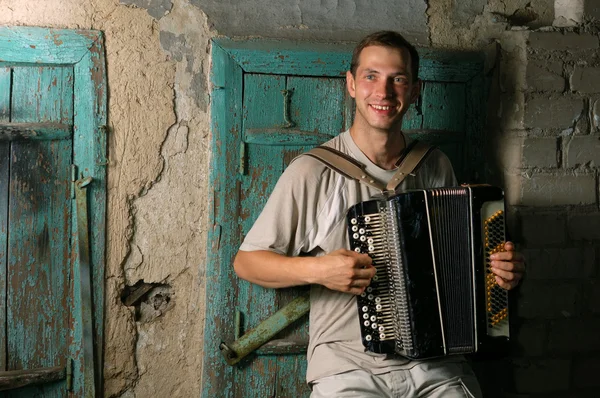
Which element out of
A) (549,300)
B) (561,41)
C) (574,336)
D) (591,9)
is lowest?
(574,336)

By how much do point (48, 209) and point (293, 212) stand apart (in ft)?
3.06

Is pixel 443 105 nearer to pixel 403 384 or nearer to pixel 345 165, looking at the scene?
pixel 345 165

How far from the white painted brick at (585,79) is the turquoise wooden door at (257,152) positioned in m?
0.51

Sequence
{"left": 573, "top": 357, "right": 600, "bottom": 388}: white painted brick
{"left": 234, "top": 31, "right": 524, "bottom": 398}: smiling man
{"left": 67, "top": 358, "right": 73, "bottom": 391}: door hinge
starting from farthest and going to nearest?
{"left": 573, "top": 357, "right": 600, "bottom": 388}: white painted brick, {"left": 67, "top": 358, "right": 73, "bottom": 391}: door hinge, {"left": 234, "top": 31, "right": 524, "bottom": 398}: smiling man

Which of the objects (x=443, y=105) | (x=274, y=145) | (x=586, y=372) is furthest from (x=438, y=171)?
(x=586, y=372)

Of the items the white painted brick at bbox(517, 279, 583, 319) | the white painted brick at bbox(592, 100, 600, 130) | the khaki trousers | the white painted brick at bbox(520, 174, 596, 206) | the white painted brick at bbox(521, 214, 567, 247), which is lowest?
the khaki trousers

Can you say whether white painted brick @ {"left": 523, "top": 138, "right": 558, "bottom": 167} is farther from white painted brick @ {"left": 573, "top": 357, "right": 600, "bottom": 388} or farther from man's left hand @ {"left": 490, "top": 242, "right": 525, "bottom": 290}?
white painted brick @ {"left": 573, "top": 357, "right": 600, "bottom": 388}

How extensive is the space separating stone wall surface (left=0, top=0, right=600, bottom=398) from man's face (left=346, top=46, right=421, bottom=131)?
0.40m

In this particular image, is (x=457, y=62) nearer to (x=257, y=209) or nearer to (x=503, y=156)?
(x=503, y=156)

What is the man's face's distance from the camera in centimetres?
226

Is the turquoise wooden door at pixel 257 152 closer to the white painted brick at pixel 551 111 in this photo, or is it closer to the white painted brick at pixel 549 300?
the white painted brick at pixel 551 111

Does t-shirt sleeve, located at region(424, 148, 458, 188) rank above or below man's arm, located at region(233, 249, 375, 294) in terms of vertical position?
above

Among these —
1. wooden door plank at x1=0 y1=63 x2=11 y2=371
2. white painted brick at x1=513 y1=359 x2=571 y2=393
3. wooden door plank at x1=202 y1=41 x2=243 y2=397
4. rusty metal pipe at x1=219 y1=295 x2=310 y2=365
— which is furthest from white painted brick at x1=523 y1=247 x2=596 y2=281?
wooden door plank at x1=0 y1=63 x2=11 y2=371

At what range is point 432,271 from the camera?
81.0 inches
